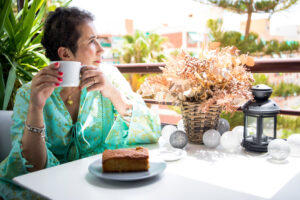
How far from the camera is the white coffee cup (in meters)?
0.95

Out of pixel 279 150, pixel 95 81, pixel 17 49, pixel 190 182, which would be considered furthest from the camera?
pixel 17 49

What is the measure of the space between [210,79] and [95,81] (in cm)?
44

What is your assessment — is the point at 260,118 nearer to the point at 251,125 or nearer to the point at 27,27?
the point at 251,125

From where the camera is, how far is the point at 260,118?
1039 mm

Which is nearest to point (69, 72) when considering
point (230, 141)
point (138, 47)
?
point (230, 141)

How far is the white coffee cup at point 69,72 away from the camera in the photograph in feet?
3.11

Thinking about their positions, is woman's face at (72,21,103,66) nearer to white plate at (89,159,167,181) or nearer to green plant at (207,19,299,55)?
white plate at (89,159,167,181)

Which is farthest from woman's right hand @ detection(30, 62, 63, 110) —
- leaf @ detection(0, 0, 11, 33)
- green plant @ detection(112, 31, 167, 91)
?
green plant @ detection(112, 31, 167, 91)

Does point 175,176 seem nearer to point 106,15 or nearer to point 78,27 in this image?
point 78,27

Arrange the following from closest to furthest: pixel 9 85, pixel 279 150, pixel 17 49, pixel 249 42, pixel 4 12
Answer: pixel 279 150
pixel 9 85
pixel 4 12
pixel 17 49
pixel 249 42

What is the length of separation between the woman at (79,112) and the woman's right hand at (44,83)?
5cm

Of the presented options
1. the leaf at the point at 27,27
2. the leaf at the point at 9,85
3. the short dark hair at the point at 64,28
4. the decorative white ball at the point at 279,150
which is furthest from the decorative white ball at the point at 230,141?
the leaf at the point at 27,27

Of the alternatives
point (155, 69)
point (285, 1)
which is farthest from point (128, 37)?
point (155, 69)

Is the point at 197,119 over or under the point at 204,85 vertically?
under
